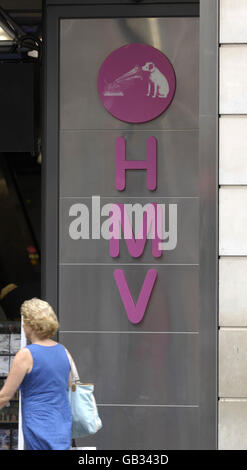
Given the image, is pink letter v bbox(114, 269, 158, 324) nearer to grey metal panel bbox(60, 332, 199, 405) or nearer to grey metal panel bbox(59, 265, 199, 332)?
grey metal panel bbox(59, 265, 199, 332)

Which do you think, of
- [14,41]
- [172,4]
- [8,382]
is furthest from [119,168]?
[8,382]

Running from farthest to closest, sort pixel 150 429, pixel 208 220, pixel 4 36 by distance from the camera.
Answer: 1. pixel 4 36
2. pixel 150 429
3. pixel 208 220

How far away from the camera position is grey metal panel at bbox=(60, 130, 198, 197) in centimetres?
837

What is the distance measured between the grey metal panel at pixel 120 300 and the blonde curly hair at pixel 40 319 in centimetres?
257

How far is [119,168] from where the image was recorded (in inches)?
329

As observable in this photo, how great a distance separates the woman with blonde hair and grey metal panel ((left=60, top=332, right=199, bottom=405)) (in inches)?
103

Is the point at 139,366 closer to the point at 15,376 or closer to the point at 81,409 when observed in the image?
the point at 81,409

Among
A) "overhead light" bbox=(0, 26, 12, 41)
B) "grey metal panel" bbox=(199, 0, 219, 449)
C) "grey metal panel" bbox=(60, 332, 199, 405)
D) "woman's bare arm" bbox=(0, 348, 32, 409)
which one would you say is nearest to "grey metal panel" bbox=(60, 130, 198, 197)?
"grey metal panel" bbox=(60, 332, 199, 405)

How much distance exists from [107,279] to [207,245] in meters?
Answer: 2.67

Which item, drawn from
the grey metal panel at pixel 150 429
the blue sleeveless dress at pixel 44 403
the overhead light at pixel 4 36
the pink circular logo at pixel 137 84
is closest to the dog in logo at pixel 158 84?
the pink circular logo at pixel 137 84

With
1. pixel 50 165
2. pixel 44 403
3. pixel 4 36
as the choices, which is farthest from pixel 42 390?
pixel 4 36

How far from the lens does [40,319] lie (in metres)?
5.68

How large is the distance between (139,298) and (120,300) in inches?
7.3

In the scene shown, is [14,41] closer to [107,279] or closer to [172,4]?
[172,4]
